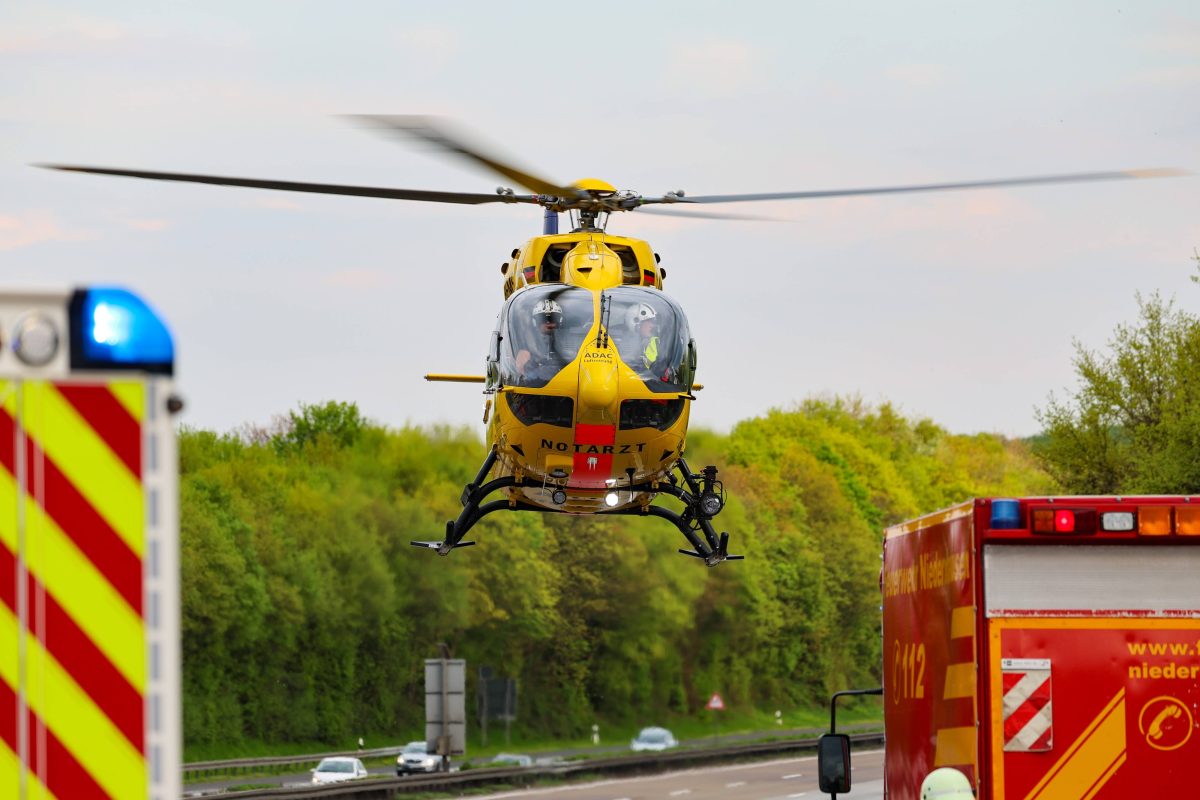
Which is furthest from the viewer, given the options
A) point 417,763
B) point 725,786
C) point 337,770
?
point 417,763

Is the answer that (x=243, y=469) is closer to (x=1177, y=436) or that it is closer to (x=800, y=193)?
(x=1177, y=436)

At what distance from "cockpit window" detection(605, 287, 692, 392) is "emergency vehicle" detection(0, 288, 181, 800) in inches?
688

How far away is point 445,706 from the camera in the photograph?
41.9 meters

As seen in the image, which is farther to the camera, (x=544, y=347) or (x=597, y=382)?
(x=544, y=347)

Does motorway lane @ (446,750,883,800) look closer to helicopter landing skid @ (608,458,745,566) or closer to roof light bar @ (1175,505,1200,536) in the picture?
helicopter landing skid @ (608,458,745,566)

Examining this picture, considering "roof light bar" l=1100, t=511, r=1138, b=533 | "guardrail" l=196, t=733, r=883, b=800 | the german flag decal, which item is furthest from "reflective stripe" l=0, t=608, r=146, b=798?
"guardrail" l=196, t=733, r=883, b=800

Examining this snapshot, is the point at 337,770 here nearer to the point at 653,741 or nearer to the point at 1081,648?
the point at 653,741

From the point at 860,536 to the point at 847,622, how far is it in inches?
A: 301

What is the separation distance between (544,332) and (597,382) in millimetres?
Result: 821

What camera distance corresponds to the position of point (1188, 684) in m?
8.88

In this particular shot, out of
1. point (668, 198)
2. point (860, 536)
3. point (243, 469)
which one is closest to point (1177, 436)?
point (668, 198)

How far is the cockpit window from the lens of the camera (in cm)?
2175

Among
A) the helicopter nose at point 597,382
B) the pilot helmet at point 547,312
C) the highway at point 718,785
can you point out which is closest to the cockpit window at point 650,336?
the helicopter nose at point 597,382

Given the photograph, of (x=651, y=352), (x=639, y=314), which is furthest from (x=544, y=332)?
(x=651, y=352)
